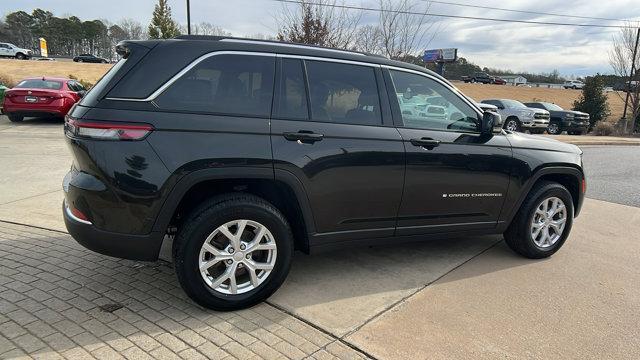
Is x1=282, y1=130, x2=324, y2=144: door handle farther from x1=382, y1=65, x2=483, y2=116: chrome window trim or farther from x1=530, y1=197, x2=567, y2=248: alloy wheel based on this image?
x1=530, y1=197, x2=567, y2=248: alloy wheel

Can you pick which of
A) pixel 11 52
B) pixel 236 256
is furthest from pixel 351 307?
pixel 11 52

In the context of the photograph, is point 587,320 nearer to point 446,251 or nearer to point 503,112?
point 446,251

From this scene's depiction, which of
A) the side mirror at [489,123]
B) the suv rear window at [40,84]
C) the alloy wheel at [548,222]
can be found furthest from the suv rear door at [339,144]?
the suv rear window at [40,84]

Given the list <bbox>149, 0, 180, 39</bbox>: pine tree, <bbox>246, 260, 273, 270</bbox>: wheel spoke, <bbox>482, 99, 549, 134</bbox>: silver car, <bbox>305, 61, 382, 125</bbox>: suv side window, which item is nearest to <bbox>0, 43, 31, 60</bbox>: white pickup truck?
<bbox>149, 0, 180, 39</bbox>: pine tree

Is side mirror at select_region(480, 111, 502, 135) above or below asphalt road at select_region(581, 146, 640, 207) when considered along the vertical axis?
above

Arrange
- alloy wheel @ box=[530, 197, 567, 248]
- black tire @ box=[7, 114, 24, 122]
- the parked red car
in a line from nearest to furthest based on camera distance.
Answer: alloy wheel @ box=[530, 197, 567, 248]
the parked red car
black tire @ box=[7, 114, 24, 122]

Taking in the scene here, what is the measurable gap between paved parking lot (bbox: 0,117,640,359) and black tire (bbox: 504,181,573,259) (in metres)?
0.11

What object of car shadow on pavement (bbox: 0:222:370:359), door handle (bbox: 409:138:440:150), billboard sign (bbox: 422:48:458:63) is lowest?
car shadow on pavement (bbox: 0:222:370:359)

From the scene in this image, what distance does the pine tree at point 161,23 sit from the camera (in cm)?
3250

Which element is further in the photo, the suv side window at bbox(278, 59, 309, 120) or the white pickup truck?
the white pickup truck

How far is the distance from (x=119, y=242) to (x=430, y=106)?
2.69m

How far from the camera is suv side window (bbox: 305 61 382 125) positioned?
11.5 feet

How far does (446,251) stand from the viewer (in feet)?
15.2

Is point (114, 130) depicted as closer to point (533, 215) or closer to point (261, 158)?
point (261, 158)
